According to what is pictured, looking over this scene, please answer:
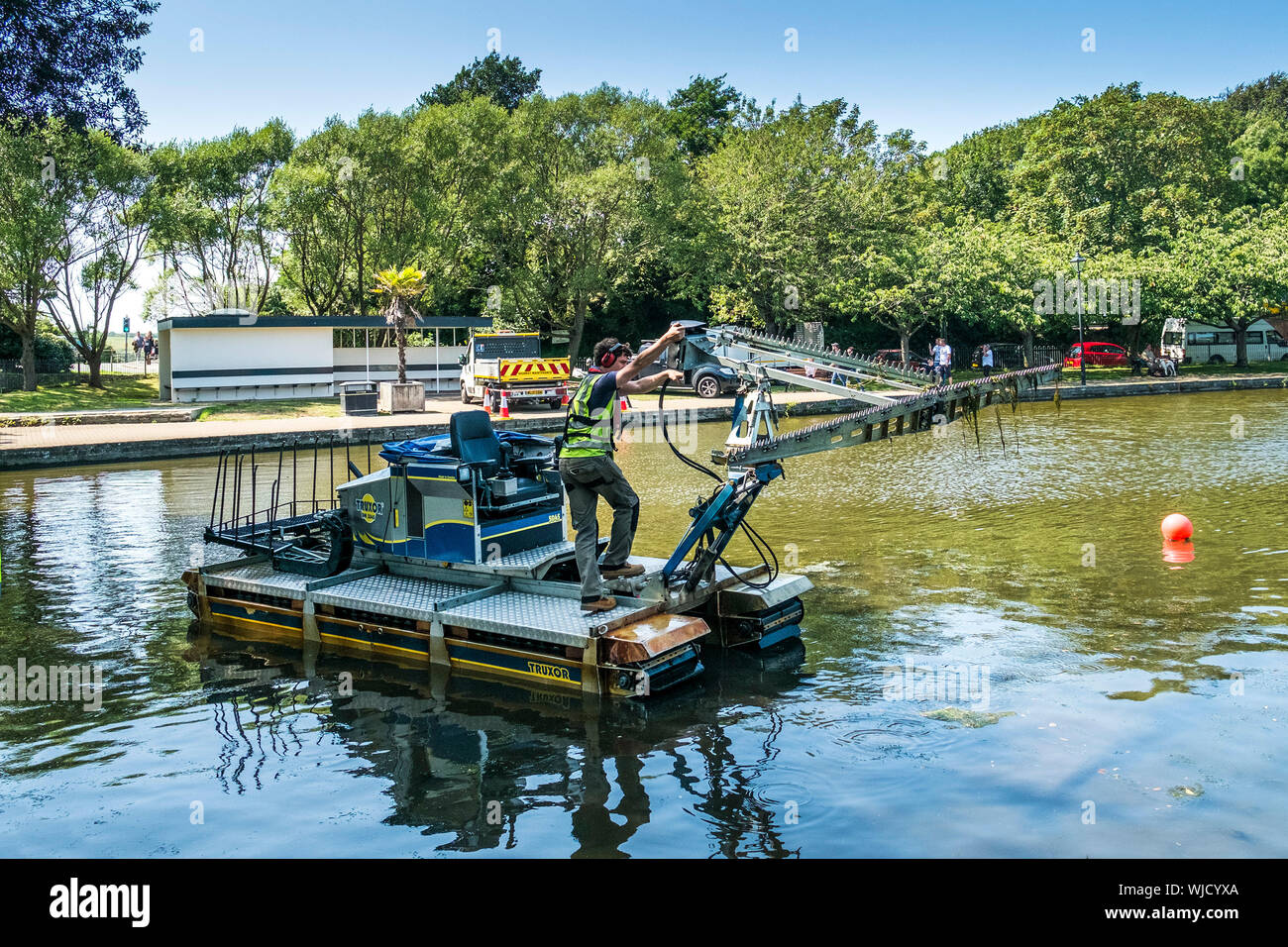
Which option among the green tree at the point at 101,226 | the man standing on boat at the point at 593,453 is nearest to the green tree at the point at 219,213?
the green tree at the point at 101,226

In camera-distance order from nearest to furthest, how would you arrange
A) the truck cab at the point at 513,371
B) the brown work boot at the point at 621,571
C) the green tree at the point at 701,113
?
the brown work boot at the point at 621,571, the truck cab at the point at 513,371, the green tree at the point at 701,113

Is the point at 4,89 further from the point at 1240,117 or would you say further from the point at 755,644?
the point at 1240,117

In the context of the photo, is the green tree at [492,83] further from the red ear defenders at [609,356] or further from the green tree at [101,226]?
the red ear defenders at [609,356]

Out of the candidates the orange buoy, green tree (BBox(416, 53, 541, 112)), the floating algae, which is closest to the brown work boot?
the floating algae

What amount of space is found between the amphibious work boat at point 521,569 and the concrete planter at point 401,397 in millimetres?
21891

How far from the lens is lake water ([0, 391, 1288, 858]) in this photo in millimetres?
6539

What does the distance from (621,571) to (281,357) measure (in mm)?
31207

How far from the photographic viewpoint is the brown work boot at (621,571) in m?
9.59

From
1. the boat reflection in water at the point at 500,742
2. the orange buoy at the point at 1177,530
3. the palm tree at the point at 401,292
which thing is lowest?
the boat reflection in water at the point at 500,742

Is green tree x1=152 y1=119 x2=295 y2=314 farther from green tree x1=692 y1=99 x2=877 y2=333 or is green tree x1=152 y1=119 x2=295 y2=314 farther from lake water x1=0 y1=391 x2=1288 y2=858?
lake water x1=0 y1=391 x2=1288 y2=858

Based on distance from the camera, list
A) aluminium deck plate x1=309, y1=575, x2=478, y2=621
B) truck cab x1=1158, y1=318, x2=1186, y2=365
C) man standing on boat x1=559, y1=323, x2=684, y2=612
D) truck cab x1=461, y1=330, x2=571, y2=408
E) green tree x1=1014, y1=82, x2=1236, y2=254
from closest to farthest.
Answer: man standing on boat x1=559, y1=323, x2=684, y2=612 < aluminium deck plate x1=309, y1=575, x2=478, y2=621 < truck cab x1=461, y1=330, x2=571, y2=408 < green tree x1=1014, y1=82, x2=1236, y2=254 < truck cab x1=1158, y1=318, x2=1186, y2=365

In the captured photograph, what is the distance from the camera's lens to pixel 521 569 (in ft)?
32.6

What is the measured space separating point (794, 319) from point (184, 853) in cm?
4005

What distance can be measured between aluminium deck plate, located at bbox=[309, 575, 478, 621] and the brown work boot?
1.27m
